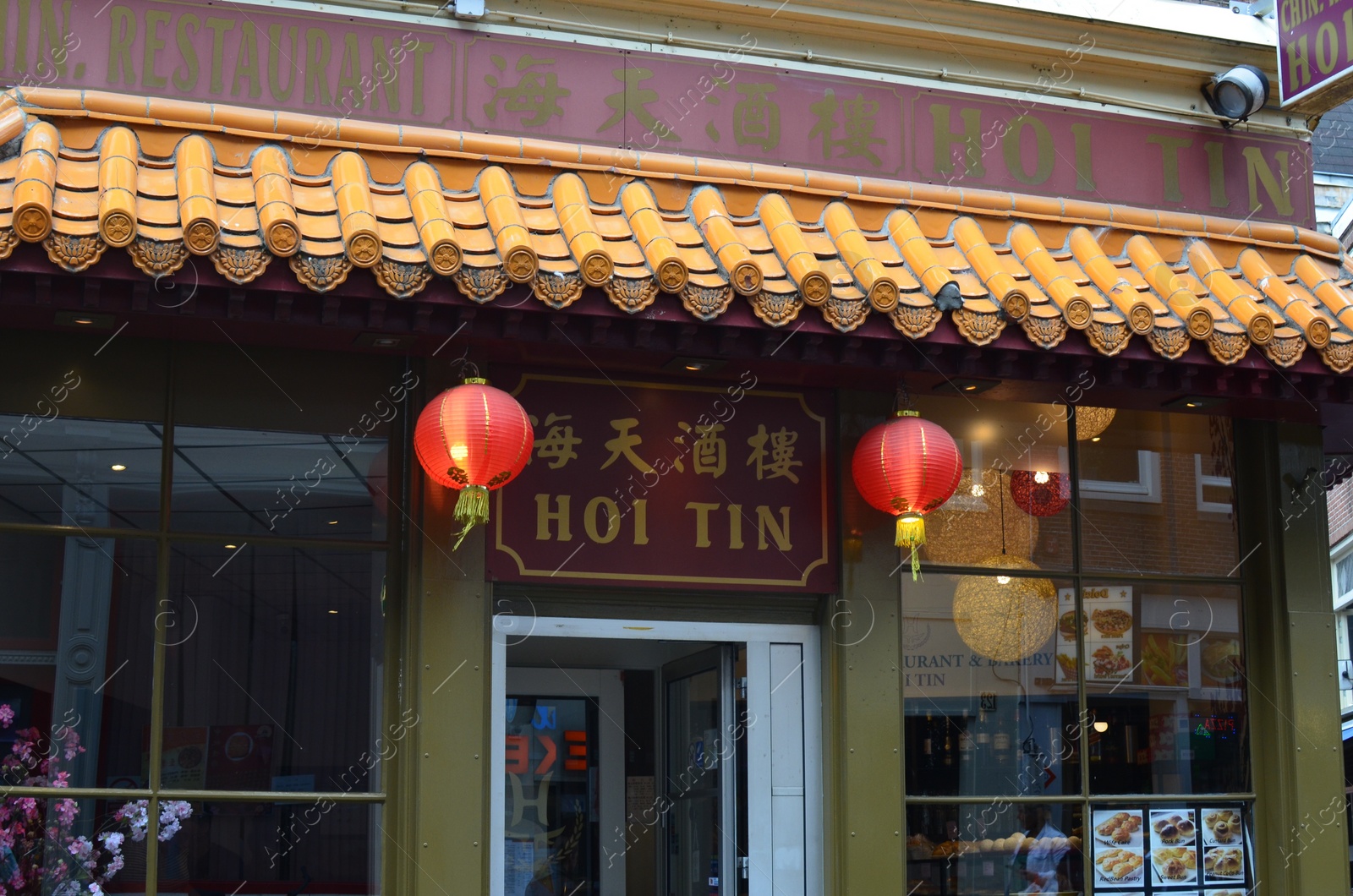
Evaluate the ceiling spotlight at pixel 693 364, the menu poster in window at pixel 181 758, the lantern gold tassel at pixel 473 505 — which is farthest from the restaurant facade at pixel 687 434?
the lantern gold tassel at pixel 473 505

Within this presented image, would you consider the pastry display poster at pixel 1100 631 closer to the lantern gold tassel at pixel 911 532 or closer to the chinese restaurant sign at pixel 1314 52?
the lantern gold tassel at pixel 911 532

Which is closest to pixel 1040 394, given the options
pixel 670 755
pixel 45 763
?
pixel 670 755

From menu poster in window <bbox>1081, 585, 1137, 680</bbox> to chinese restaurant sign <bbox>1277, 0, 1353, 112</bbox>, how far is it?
2.94 m

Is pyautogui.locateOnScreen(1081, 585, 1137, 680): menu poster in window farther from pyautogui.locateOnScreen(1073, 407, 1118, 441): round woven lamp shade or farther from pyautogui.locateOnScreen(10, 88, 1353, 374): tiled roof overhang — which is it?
pyautogui.locateOnScreen(10, 88, 1353, 374): tiled roof overhang

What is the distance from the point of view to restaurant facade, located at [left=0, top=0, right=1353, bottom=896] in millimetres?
6180

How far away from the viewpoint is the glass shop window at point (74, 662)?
613cm

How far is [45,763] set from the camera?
614cm

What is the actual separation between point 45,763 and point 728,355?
3.43 metres

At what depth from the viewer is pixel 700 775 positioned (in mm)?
8047

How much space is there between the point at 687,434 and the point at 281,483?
1961 mm

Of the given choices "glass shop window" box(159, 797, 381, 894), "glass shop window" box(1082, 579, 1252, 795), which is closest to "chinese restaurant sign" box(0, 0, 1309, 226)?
"glass shop window" box(1082, 579, 1252, 795)

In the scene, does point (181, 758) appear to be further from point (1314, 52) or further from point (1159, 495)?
point (1314, 52)

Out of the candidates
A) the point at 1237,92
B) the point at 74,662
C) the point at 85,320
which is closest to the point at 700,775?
the point at 74,662

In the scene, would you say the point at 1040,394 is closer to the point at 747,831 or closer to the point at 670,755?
the point at 747,831
